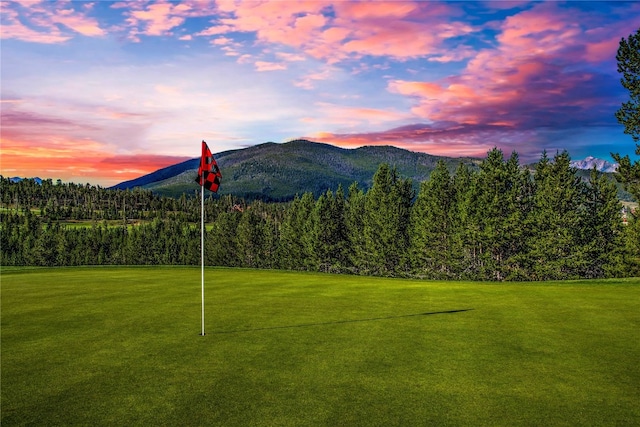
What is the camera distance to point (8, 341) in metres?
13.3

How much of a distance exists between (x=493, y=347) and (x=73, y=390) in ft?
33.5

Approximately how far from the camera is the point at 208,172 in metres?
15.7

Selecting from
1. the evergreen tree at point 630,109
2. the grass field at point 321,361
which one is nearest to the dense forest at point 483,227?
the evergreen tree at point 630,109

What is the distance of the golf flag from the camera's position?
49.8 feet

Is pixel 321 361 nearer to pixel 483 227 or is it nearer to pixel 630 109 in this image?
pixel 630 109

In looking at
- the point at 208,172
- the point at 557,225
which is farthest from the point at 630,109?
the point at 208,172

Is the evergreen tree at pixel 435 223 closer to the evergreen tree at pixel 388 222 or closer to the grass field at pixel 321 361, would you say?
the evergreen tree at pixel 388 222

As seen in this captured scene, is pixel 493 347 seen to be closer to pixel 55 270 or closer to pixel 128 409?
pixel 128 409

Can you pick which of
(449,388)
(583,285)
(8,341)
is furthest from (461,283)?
(8,341)

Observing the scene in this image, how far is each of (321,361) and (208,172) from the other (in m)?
7.77

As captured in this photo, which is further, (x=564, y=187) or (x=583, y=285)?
(x=564, y=187)

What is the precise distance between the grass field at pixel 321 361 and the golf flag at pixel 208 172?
4.68 metres

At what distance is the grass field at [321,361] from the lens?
8.32 m

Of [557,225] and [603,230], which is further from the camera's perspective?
[603,230]
